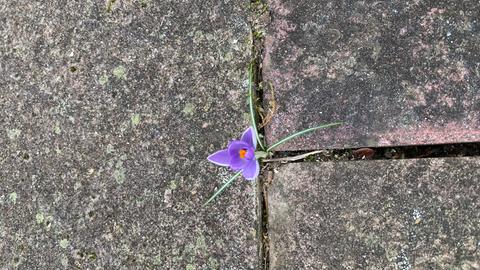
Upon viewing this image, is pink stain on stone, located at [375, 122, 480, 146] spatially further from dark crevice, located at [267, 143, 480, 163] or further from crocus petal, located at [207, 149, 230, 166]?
crocus petal, located at [207, 149, 230, 166]

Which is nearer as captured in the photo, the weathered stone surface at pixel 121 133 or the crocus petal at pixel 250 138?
the crocus petal at pixel 250 138

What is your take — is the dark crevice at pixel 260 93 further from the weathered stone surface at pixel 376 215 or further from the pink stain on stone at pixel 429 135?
the pink stain on stone at pixel 429 135

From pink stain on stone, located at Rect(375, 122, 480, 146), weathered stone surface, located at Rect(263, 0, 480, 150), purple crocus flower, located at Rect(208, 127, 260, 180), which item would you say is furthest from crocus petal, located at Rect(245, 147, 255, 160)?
pink stain on stone, located at Rect(375, 122, 480, 146)

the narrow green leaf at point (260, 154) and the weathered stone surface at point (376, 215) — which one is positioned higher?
the narrow green leaf at point (260, 154)

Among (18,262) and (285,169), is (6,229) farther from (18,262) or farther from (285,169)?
(285,169)

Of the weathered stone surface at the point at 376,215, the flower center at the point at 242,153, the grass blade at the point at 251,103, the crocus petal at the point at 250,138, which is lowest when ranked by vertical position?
the weathered stone surface at the point at 376,215

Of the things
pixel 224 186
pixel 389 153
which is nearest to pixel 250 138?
pixel 224 186

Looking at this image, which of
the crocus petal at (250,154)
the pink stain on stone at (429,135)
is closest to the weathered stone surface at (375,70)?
the pink stain on stone at (429,135)
